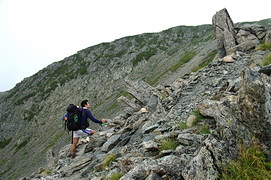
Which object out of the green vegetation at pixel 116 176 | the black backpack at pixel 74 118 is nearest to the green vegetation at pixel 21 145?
the black backpack at pixel 74 118

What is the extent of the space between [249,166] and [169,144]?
431cm

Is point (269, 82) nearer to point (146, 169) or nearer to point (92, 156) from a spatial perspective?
point (146, 169)

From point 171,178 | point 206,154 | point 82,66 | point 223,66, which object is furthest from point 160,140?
point 82,66

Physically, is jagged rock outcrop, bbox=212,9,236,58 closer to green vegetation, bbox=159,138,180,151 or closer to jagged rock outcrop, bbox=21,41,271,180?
jagged rock outcrop, bbox=21,41,271,180

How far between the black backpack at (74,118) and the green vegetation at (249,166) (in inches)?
419

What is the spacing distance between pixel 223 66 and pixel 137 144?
12334 mm

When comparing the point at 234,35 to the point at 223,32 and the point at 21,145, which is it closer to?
the point at 223,32

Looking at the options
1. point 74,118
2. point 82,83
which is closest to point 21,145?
point 82,83

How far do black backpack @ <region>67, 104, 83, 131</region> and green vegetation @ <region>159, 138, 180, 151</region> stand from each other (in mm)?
6653

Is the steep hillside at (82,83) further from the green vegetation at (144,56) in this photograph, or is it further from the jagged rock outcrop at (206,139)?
the jagged rock outcrop at (206,139)

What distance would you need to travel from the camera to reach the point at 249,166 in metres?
5.02

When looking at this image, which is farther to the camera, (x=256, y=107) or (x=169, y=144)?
(x=169, y=144)

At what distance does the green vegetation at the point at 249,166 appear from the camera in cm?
479

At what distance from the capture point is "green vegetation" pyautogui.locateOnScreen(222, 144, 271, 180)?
479 cm
